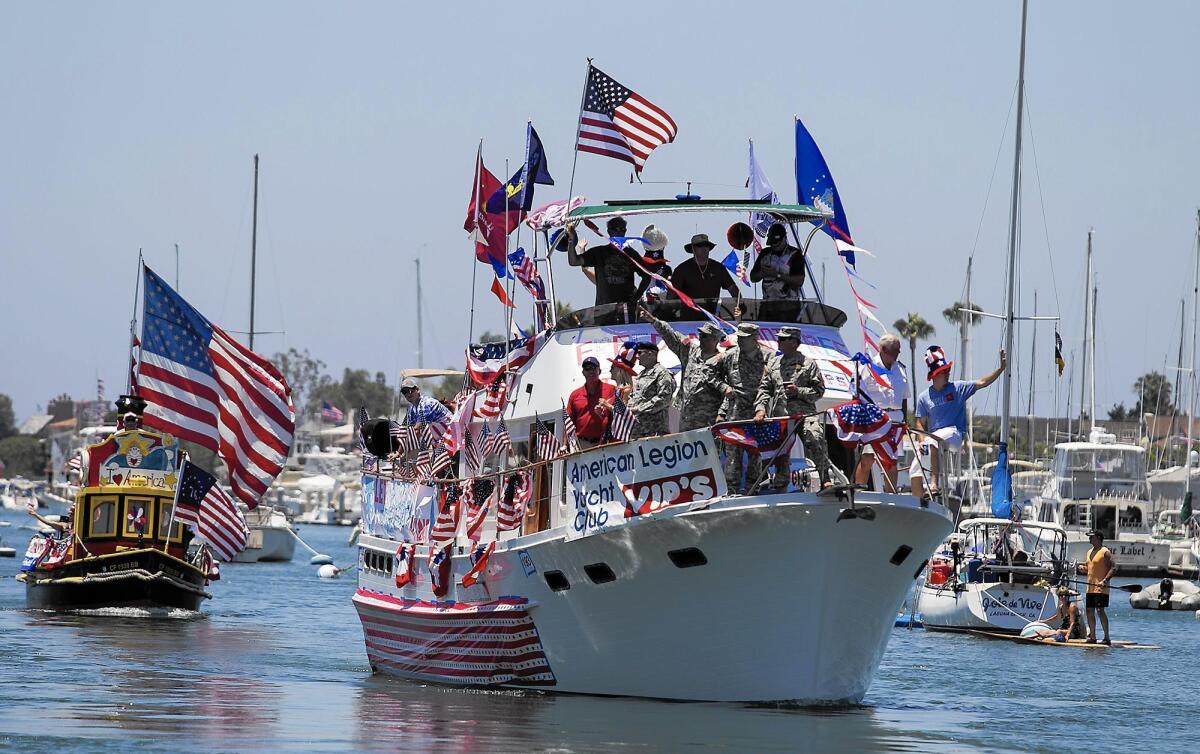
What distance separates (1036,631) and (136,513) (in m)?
18.7

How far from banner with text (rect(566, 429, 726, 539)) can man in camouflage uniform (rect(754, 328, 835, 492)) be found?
63cm

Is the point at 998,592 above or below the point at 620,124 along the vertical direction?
below

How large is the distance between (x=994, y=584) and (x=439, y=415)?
15.9m

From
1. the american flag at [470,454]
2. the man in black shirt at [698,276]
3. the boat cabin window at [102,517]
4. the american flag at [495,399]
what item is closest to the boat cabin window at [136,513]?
the boat cabin window at [102,517]

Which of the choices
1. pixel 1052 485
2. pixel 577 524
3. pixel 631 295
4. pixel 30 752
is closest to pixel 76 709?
pixel 30 752

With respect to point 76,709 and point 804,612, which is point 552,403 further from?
point 76,709

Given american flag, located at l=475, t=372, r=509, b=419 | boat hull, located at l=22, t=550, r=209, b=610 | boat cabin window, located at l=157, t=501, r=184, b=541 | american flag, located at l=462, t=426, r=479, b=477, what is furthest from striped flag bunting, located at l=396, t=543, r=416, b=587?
boat hull, located at l=22, t=550, r=209, b=610

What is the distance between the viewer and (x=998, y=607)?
37.1 meters

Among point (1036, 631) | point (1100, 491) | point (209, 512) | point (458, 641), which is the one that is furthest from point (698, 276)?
point (1100, 491)

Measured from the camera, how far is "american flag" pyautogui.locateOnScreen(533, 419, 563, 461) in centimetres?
2146

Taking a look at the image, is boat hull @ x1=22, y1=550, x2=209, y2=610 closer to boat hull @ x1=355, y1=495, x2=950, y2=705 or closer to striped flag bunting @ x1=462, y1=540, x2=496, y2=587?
striped flag bunting @ x1=462, y1=540, x2=496, y2=587

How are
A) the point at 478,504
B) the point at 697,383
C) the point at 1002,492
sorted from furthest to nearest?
the point at 1002,492
the point at 478,504
the point at 697,383

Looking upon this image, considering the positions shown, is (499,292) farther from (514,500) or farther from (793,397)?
(793,397)

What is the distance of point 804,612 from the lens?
1923cm
